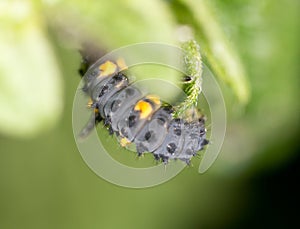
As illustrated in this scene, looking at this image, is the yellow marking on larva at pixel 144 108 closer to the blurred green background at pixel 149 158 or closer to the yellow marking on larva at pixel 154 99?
the yellow marking on larva at pixel 154 99

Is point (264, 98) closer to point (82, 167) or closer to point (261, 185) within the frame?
point (261, 185)

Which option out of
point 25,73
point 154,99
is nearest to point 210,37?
point 154,99

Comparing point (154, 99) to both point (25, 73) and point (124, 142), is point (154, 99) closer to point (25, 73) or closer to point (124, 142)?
point (124, 142)

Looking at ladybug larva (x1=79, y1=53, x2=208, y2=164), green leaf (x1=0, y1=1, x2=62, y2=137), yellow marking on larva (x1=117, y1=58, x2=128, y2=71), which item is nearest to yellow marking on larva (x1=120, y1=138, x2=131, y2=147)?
ladybug larva (x1=79, y1=53, x2=208, y2=164)

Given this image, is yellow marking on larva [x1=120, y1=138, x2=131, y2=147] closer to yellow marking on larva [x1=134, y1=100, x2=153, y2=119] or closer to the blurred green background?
yellow marking on larva [x1=134, y1=100, x2=153, y2=119]

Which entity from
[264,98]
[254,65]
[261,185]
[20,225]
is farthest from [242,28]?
[20,225]

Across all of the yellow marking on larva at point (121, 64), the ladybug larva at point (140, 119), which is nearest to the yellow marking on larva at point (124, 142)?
the ladybug larva at point (140, 119)
